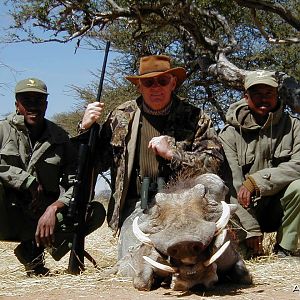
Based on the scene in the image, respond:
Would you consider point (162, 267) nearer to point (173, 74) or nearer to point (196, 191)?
point (196, 191)

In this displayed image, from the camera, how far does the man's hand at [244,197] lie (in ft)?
18.1

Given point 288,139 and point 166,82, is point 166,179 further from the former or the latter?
point 288,139

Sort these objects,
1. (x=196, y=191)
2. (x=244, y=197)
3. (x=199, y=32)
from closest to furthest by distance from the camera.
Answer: (x=196, y=191), (x=244, y=197), (x=199, y=32)

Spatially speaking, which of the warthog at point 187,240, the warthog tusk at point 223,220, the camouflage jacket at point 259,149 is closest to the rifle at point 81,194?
the warthog at point 187,240

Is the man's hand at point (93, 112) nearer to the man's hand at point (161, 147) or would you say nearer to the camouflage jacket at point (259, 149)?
the man's hand at point (161, 147)

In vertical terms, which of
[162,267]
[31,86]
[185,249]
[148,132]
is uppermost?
[31,86]

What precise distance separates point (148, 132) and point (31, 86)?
1144mm

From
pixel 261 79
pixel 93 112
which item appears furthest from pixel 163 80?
pixel 261 79

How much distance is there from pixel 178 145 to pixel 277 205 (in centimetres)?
122

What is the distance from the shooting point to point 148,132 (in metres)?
5.36

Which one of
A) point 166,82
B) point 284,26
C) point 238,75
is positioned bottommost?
point 166,82

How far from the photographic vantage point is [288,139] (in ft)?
18.9

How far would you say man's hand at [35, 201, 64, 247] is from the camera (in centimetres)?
530

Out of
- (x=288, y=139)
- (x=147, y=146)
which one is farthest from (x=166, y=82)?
(x=288, y=139)
